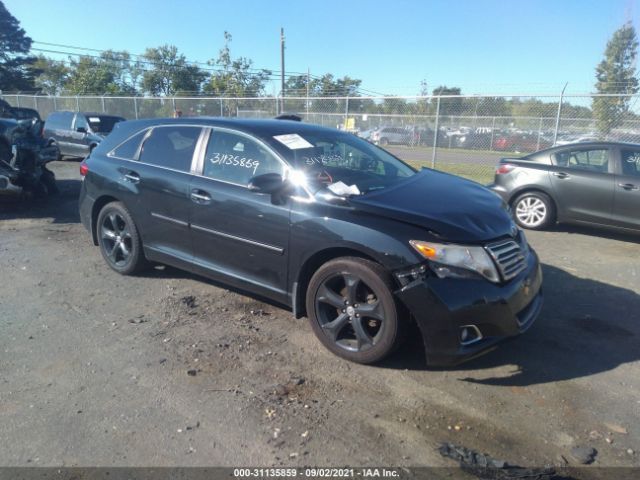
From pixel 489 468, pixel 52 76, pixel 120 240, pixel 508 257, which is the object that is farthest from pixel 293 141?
pixel 52 76

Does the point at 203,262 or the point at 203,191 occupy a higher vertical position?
the point at 203,191

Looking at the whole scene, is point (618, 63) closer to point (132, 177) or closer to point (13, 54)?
point (132, 177)

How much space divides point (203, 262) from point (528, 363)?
2799mm

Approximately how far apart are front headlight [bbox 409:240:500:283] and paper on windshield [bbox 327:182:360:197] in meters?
0.65

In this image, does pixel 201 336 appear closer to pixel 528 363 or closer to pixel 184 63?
pixel 528 363

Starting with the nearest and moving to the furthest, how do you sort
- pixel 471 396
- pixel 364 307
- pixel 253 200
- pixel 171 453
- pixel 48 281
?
pixel 171 453
pixel 471 396
pixel 364 307
pixel 253 200
pixel 48 281

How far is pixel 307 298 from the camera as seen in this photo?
3537mm

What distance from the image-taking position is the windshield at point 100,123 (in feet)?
48.0

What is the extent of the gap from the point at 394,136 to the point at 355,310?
56.5 feet

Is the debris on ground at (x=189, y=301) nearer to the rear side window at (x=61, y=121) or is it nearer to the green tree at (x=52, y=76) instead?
the rear side window at (x=61, y=121)

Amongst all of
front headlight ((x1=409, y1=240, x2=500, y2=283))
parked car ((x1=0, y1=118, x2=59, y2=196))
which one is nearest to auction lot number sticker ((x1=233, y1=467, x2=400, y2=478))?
front headlight ((x1=409, y1=240, x2=500, y2=283))

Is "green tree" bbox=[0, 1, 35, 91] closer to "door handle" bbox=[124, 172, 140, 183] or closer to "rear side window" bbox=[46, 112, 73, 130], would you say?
"rear side window" bbox=[46, 112, 73, 130]

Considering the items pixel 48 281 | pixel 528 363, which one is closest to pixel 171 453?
pixel 528 363

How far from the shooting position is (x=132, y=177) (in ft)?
15.4
